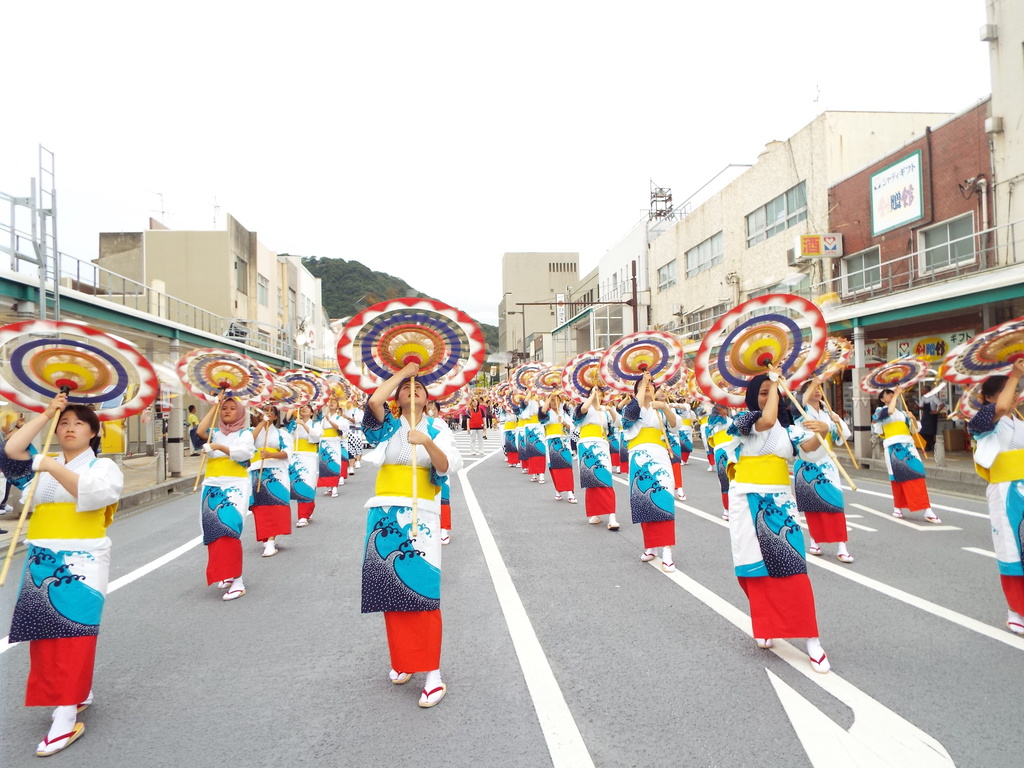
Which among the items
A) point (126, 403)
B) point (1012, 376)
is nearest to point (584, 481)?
point (1012, 376)

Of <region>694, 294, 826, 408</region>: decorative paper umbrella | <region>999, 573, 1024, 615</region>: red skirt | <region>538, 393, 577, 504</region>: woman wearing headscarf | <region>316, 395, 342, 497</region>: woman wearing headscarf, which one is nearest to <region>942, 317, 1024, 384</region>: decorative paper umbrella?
<region>694, 294, 826, 408</region>: decorative paper umbrella

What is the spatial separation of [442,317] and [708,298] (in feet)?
92.7

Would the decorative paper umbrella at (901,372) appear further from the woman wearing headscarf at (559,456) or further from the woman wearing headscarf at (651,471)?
the woman wearing headscarf at (559,456)

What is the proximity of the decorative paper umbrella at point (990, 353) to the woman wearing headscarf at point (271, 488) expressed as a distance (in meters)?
6.81

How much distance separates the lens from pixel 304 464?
1012 cm

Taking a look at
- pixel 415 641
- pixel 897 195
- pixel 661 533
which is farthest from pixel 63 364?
pixel 897 195

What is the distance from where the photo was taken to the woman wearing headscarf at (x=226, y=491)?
20.7 ft

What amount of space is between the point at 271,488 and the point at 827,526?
617cm

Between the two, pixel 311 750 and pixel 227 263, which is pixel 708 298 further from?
pixel 311 750

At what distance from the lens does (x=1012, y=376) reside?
4875 mm

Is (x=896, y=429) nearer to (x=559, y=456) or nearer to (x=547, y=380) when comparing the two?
(x=559, y=456)

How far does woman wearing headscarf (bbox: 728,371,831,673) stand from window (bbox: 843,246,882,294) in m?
16.5

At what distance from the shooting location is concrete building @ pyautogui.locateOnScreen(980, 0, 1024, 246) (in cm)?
1535

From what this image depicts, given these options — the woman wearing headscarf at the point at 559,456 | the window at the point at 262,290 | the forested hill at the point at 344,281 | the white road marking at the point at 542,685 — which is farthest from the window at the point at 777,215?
the forested hill at the point at 344,281
